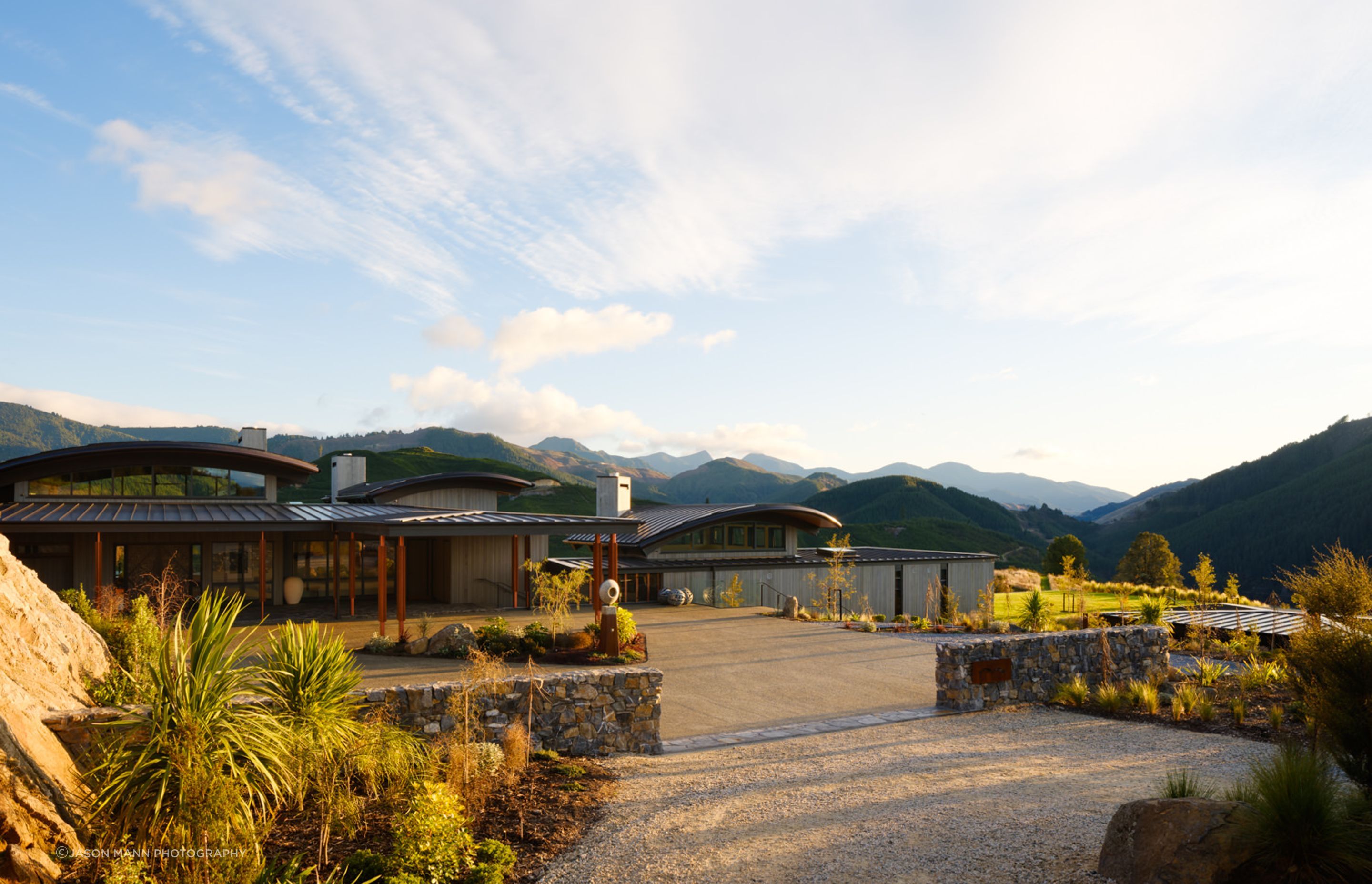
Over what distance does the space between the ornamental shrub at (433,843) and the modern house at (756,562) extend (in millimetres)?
18372

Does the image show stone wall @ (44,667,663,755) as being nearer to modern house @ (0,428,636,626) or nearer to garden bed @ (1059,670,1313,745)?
garden bed @ (1059,670,1313,745)

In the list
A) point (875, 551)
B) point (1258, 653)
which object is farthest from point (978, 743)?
point (875, 551)

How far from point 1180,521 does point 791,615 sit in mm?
133000

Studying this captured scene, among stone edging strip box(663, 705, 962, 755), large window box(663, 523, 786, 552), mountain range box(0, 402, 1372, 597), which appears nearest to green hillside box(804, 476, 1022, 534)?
mountain range box(0, 402, 1372, 597)

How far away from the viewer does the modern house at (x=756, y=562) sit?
1011 inches

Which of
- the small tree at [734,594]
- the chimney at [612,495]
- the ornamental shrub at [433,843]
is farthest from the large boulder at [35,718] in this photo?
the chimney at [612,495]

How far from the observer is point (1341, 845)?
4.58m

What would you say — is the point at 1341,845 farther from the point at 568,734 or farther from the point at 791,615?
the point at 791,615

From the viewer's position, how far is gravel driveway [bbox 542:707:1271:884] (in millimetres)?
5551

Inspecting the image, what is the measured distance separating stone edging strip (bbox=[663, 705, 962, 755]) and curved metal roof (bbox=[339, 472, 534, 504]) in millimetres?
16997

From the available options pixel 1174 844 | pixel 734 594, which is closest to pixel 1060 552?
pixel 734 594

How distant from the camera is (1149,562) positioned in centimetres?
4412

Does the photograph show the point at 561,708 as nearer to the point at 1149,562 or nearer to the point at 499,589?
the point at 499,589

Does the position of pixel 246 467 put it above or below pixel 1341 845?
above
